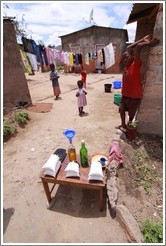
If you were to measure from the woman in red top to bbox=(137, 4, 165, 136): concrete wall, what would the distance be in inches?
5.6

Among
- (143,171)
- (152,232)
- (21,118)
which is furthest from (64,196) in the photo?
(21,118)

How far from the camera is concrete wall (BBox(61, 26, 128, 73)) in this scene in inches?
685

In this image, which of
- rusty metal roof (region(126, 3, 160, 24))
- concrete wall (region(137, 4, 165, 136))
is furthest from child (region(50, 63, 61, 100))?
concrete wall (region(137, 4, 165, 136))

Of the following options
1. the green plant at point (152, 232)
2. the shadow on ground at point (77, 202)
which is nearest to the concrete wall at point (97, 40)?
the shadow on ground at point (77, 202)

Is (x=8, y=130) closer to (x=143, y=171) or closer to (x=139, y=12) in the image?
(x=143, y=171)

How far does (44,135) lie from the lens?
529cm

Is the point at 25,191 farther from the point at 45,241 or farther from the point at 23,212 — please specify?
the point at 45,241

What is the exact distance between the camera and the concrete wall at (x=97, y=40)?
17.4 metres

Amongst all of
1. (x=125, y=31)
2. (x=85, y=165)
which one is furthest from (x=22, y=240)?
(x=125, y=31)

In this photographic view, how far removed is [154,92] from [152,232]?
2.67 m

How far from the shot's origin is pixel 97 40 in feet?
58.2

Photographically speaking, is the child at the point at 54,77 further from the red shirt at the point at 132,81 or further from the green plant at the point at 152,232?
the green plant at the point at 152,232

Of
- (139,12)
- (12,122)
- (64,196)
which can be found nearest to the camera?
(64,196)

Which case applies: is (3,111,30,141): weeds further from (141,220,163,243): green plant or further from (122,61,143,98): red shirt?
(141,220,163,243): green plant
